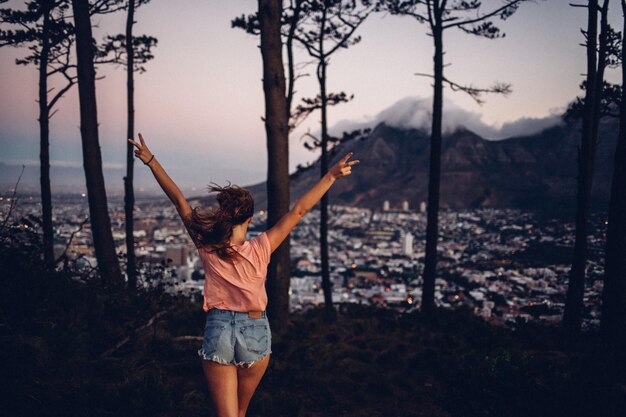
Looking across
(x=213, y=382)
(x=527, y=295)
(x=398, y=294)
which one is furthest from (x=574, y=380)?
(x=398, y=294)

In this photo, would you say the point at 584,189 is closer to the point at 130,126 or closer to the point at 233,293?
the point at 233,293

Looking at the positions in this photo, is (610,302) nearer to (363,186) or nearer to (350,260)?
(350,260)

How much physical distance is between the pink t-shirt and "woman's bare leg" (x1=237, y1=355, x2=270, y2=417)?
37 cm

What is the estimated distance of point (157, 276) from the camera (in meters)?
6.84

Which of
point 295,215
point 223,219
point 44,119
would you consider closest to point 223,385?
point 223,219

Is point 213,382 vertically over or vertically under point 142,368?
over

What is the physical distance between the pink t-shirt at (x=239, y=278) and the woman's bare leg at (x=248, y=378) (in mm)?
369

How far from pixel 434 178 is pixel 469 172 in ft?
258

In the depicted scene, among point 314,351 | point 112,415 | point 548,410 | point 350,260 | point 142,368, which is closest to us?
point 112,415

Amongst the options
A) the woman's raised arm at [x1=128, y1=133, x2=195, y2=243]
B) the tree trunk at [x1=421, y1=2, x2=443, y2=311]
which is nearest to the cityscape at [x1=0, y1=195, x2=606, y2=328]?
the tree trunk at [x1=421, y1=2, x2=443, y2=311]

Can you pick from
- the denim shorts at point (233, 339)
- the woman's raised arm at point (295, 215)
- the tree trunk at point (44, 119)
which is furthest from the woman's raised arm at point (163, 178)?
the tree trunk at point (44, 119)

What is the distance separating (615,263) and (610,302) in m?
0.60

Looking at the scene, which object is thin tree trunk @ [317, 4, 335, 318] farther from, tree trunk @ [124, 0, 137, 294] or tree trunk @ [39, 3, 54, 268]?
tree trunk @ [39, 3, 54, 268]

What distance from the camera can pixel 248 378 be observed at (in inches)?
99.4
